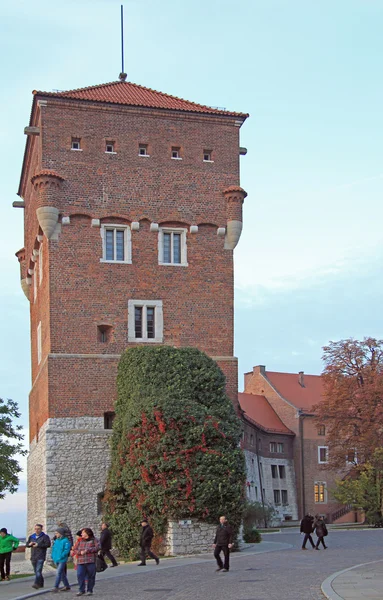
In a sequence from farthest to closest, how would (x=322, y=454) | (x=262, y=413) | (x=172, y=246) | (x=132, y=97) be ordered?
1. (x=262, y=413)
2. (x=322, y=454)
3. (x=132, y=97)
4. (x=172, y=246)

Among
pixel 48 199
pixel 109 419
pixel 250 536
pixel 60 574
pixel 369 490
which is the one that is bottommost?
pixel 250 536

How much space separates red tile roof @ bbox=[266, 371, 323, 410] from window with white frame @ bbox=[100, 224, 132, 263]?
4336 cm

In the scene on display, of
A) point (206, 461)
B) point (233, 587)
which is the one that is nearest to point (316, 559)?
point (206, 461)

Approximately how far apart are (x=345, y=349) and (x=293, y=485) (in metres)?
21.5

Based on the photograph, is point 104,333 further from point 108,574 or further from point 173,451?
point 108,574

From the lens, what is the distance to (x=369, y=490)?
5606 centimetres

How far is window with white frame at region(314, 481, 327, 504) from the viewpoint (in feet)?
251

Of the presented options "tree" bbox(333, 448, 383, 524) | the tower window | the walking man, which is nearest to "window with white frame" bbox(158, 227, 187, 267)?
the tower window

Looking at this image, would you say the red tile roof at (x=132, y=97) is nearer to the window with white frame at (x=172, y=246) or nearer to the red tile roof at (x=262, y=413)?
the window with white frame at (x=172, y=246)

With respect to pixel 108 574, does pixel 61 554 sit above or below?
above

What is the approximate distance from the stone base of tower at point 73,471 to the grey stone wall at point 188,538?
14.7 ft

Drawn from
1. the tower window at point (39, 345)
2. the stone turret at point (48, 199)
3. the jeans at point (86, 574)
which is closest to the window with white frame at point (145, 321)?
the stone turret at point (48, 199)

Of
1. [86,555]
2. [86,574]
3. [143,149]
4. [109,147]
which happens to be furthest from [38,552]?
[143,149]

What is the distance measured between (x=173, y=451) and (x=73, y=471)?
5.49 meters
